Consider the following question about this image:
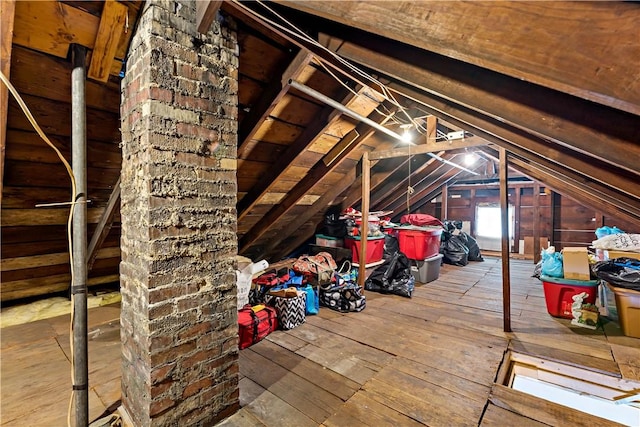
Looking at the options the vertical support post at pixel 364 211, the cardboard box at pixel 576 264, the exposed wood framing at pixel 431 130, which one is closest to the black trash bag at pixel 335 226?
the vertical support post at pixel 364 211

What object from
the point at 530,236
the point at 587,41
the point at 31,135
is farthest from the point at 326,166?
the point at 530,236

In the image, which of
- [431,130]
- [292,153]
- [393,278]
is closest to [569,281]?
[393,278]

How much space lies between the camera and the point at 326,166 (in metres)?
2.97

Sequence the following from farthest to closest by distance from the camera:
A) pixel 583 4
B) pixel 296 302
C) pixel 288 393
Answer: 1. pixel 296 302
2. pixel 288 393
3. pixel 583 4

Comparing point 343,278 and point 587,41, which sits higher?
point 587,41

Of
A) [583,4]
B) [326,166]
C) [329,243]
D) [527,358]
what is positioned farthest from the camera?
[329,243]

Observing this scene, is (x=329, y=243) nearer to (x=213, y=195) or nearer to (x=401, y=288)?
(x=401, y=288)

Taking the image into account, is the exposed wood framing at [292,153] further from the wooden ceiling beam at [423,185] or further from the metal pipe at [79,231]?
the wooden ceiling beam at [423,185]

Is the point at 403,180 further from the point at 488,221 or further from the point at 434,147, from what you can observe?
the point at 488,221

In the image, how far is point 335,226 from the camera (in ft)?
13.3

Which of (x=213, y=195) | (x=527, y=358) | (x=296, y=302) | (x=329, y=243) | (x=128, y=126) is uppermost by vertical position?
(x=128, y=126)

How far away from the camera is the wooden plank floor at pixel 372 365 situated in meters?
1.47

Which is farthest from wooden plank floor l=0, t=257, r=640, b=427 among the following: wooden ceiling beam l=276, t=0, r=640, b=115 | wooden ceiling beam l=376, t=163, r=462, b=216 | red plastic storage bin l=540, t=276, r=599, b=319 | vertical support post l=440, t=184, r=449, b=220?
vertical support post l=440, t=184, r=449, b=220

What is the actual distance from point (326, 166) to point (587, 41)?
2632 mm
